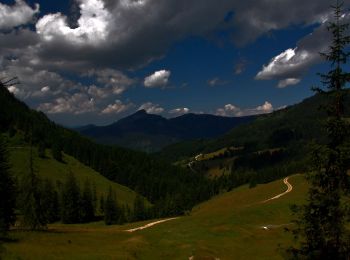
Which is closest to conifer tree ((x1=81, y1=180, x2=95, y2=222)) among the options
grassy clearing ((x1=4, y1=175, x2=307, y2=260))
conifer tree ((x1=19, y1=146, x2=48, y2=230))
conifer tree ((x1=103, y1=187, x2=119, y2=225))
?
conifer tree ((x1=103, y1=187, x2=119, y2=225))

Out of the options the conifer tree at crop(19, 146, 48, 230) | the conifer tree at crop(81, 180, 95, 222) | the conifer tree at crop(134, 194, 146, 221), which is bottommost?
the conifer tree at crop(134, 194, 146, 221)

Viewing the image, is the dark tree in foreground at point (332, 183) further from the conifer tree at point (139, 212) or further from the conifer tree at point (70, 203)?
the conifer tree at point (139, 212)

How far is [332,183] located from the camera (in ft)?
83.8

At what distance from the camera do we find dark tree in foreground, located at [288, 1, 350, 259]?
24812 millimetres

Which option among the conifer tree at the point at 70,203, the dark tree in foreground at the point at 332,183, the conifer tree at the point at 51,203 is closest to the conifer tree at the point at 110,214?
the conifer tree at the point at 70,203

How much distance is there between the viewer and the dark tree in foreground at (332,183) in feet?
81.4

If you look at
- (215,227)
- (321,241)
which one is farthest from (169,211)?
(321,241)

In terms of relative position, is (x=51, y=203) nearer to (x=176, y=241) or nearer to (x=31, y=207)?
(x=31, y=207)

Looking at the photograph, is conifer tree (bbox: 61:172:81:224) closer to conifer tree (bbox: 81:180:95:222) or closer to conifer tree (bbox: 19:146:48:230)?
conifer tree (bbox: 81:180:95:222)

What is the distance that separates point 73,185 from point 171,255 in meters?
86.5

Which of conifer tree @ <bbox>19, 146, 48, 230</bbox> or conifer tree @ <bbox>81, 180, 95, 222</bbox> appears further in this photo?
conifer tree @ <bbox>81, 180, 95, 222</bbox>

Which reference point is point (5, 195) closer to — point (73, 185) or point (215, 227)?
point (215, 227)

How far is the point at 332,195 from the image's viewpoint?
81.8 ft

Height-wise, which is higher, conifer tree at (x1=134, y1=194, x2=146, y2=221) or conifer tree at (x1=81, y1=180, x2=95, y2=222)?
conifer tree at (x1=81, y1=180, x2=95, y2=222)
